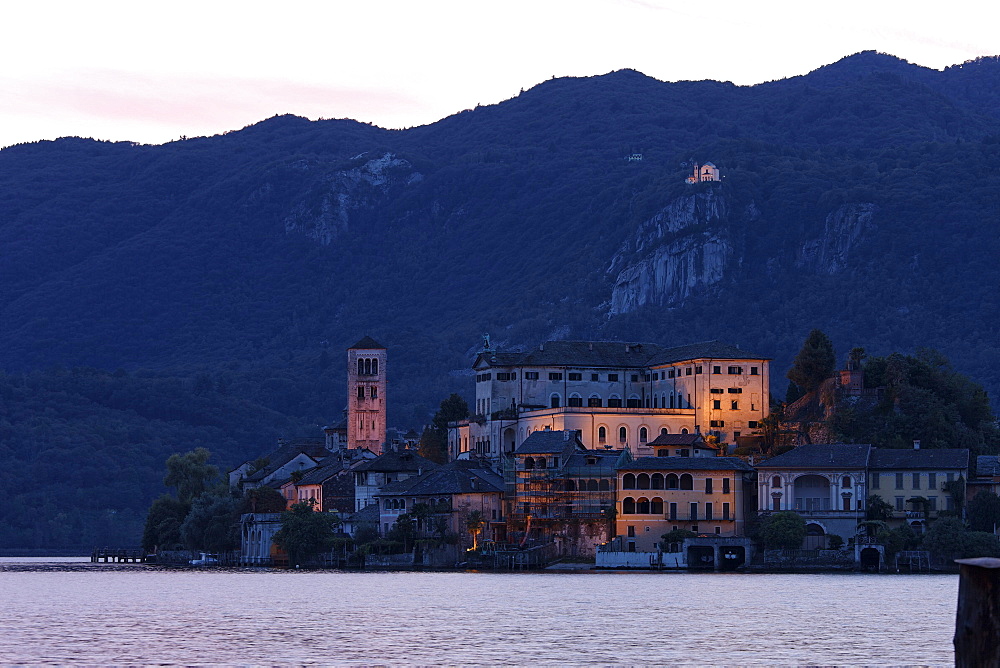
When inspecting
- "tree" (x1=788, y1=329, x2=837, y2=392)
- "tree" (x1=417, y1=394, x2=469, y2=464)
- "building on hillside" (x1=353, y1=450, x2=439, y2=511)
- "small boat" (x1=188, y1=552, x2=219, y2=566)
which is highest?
"tree" (x1=788, y1=329, x2=837, y2=392)

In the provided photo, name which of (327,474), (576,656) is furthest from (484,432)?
(576,656)

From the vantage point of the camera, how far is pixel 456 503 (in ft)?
510

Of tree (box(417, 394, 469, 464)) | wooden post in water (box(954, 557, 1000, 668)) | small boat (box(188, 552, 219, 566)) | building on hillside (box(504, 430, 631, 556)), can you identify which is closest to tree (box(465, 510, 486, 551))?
building on hillside (box(504, 430, 631, 556))

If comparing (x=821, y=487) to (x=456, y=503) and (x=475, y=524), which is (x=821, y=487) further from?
(x=456, y=503)

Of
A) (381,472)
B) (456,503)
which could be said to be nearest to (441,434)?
(381,472)

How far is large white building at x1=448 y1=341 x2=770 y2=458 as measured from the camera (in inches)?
6688

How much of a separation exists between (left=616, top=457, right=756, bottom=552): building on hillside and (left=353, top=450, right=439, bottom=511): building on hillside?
28.9m

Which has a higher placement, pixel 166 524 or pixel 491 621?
pixel 166 524

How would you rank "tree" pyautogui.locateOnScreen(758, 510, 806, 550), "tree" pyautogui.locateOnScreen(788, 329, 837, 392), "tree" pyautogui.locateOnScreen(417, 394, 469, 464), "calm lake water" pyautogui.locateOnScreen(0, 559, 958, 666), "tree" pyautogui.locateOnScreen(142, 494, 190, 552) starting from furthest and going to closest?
"tree" pyautogui.locateOnScreen(142, 494, 190, 552)
"tree" pyautogui.locateOnScreen(417, 394, 469, 464)
"tree" pyautogui.locateOnScreen(788, 329, 837, 392)
"tree" pyautogui.locateOnScreen(758, 510, 806, 550)
"calm lake water" pyautogui.locateOnScreen(0, 559, 958, 666)

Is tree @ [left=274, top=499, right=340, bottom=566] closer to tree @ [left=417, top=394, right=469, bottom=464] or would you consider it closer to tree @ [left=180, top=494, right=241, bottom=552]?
tree @ [left=180, top=494, right=241, bottom=552]

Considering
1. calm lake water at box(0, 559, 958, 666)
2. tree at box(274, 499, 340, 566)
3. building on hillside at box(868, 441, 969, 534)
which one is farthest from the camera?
tree at box(274, 499, 340, 566)

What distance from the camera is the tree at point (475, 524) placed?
506ft

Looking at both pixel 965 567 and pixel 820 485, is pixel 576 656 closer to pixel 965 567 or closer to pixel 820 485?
pixel 965 567

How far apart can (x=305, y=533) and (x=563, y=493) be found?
24422 millimetres
